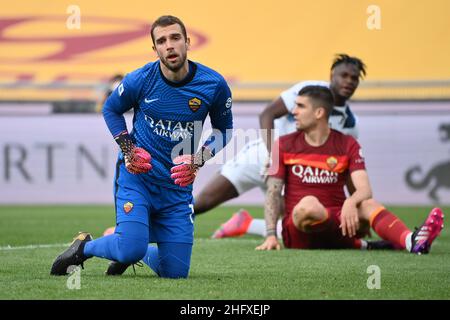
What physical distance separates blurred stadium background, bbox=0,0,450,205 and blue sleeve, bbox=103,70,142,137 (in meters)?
9.98

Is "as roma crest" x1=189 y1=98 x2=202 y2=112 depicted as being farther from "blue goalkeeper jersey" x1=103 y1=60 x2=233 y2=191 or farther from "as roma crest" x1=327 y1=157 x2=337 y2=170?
"as roma crest" x1=327 y1=157 x2=337 y2=170

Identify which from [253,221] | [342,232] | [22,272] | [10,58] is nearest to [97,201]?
[10,58]

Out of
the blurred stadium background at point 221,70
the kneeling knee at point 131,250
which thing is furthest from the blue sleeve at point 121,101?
the blurred stadium background at point 221,70

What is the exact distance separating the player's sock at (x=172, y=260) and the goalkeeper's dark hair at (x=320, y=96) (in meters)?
2.63

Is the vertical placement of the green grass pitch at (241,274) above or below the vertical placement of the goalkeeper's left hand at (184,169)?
below

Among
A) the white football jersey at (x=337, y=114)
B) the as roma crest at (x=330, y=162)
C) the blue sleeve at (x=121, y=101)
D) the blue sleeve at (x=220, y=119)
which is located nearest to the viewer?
the blue sleeve at (x=121, y=101)

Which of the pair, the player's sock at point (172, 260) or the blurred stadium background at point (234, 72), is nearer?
the player's sock at point (172, 260)

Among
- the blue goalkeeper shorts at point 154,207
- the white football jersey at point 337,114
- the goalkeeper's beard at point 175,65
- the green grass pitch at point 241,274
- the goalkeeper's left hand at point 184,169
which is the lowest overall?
the green grass pitch at point 241,274

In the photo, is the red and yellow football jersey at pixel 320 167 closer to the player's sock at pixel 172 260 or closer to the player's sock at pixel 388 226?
the player's sock at pixel 388 226

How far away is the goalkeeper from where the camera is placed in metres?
6.68

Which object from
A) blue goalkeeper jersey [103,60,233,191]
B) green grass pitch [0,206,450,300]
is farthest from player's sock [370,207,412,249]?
blue goalkeeper jersey [103,60,233,191]

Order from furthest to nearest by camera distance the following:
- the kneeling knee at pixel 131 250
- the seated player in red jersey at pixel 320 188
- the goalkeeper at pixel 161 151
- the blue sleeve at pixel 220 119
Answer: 1. the seated player in red jersey at pixel 320 188
2. the blue sleeve at pixel 220 119
3. the goalkeeper at pixel 161 151
4. the kneeling knee at pixel 131 250

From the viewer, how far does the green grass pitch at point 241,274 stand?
19.4 ft
